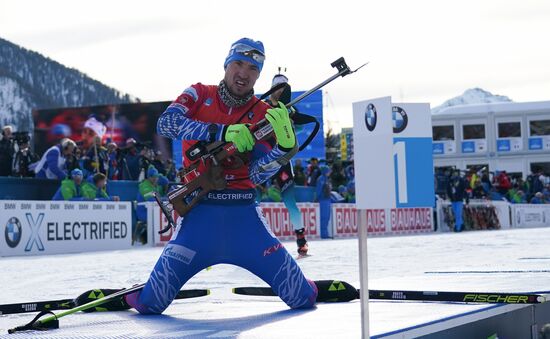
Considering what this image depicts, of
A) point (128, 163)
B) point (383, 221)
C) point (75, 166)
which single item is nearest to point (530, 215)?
point (383, 221)

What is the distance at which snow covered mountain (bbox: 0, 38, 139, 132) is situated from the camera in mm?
72625

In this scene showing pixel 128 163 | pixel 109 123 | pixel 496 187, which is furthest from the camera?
pixel 496 187

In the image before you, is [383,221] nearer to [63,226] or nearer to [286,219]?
[286,219]

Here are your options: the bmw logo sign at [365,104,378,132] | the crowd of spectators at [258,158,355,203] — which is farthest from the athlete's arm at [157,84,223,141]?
the crowd of spectators at [258,158,355,203]

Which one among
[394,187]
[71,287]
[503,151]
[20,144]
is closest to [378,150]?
[394,187]

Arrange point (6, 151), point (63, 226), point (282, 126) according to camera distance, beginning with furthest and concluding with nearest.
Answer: point (6, 151), point (63, 226), point (282, 126)

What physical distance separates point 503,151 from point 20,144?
51561 mm

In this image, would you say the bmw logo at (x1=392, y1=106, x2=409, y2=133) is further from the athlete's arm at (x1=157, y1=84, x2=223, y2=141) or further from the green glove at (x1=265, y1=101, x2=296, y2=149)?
the athlete's arm at (x1=157, y1=84, x2=223, y2=141)

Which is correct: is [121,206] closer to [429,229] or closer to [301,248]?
[301,248]

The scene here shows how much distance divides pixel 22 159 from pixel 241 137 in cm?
1505

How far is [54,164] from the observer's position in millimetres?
19391

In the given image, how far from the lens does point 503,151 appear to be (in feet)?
218

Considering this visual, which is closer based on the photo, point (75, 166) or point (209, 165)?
point (209, 165)

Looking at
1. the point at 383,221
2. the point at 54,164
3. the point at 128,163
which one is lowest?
the point at 383,221
